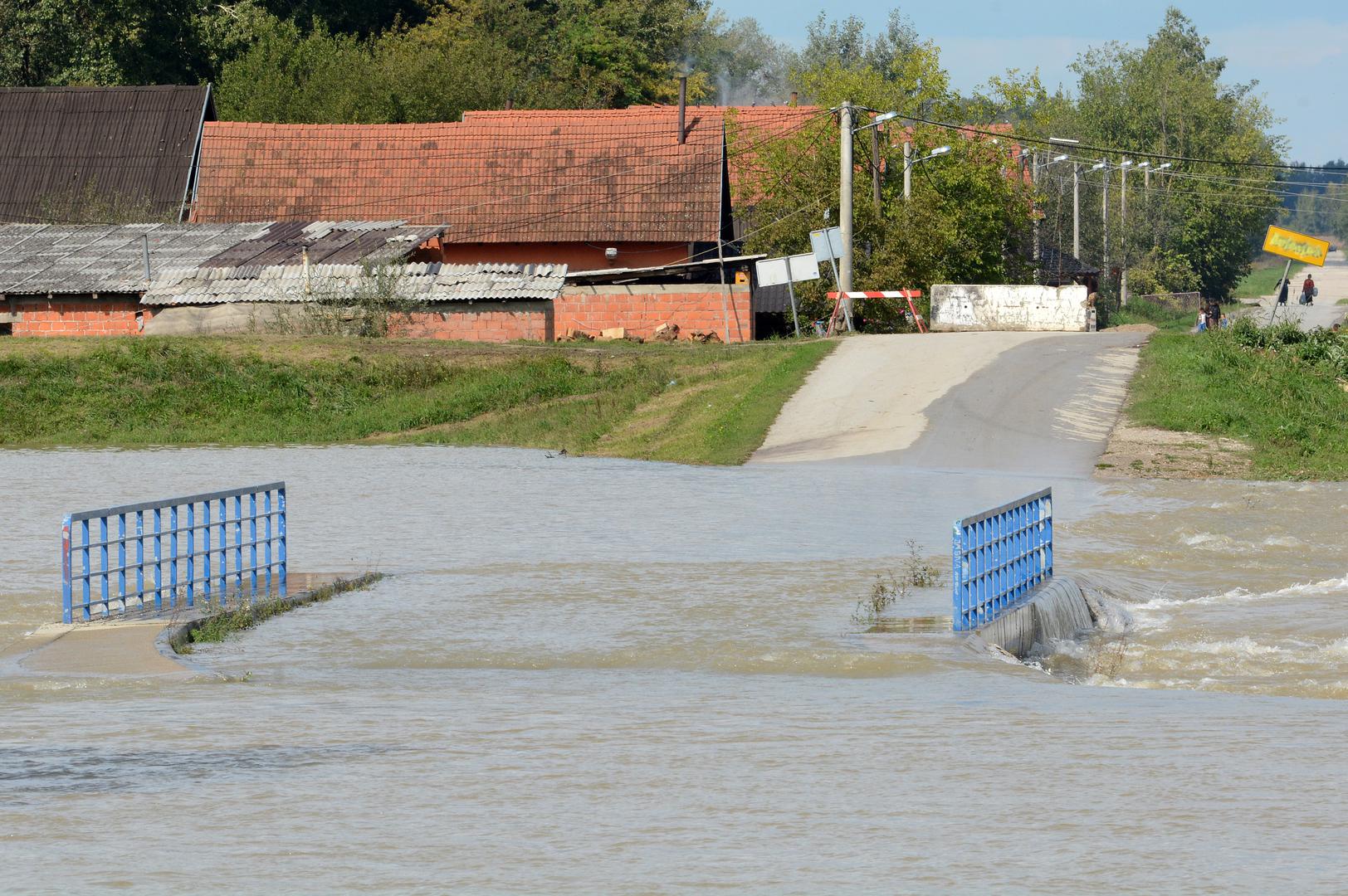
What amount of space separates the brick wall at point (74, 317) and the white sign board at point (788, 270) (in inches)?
Answer: 531

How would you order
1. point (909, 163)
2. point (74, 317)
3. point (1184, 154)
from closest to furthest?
1. point (74, 317)
2. point (909, 163)
3. point (1184, 154)

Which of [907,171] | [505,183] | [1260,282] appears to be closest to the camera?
[505,183]

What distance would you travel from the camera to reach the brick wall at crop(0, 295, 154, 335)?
36719 millimetres

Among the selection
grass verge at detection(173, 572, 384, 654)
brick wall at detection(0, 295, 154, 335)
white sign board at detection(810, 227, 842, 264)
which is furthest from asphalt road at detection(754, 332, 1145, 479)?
brick wall at detection(0, 295, 154, 335)

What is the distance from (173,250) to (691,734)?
110 feet

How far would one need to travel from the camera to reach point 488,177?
151 ft

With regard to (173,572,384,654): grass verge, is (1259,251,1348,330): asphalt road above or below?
above

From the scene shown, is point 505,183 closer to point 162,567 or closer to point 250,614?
point 162,567

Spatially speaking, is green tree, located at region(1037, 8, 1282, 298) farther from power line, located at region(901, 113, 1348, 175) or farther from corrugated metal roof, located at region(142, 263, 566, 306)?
corrugated metal roof, located at region(142, 263, 566, 306)

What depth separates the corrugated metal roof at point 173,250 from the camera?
37.1m

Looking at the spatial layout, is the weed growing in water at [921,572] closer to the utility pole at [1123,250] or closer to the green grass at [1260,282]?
the utility pole at [1123,250]

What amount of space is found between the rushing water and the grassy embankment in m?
11.1

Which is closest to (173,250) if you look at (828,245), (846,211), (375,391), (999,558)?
(375,391)

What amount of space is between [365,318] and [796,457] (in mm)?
13467
